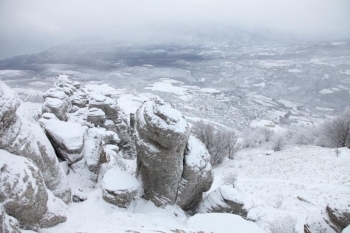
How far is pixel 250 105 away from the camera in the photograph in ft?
372

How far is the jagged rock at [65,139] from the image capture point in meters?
14.1

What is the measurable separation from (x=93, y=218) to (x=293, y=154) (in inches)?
1201

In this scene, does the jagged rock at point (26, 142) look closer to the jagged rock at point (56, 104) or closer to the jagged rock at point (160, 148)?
the jagged rock at point (160, 148)

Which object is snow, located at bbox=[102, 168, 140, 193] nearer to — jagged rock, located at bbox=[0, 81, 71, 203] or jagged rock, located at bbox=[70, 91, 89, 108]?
jagged rock, located at bbox=[0, 81, 71, 203]

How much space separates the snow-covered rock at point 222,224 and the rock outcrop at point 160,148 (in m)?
2.83

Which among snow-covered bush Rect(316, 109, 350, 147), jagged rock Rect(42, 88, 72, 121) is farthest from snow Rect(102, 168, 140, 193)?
snow-covered bush Rect(316, 109, 350, 147)

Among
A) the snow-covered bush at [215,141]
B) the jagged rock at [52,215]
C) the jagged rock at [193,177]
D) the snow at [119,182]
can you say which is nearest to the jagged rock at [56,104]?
the snow at [119,182]

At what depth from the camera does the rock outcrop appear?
11531mm

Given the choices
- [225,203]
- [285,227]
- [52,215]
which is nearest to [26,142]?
[52,215]

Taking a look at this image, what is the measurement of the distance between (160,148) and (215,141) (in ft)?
87.7

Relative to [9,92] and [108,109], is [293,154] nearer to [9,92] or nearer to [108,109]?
[108,109]

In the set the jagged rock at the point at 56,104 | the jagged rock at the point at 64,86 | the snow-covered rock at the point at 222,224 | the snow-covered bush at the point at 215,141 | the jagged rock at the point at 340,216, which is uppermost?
the jagged rock at the point at 64,86

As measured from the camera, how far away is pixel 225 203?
46.0 ft

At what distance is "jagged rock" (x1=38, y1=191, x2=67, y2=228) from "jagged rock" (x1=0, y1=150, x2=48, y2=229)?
0.90 ft
